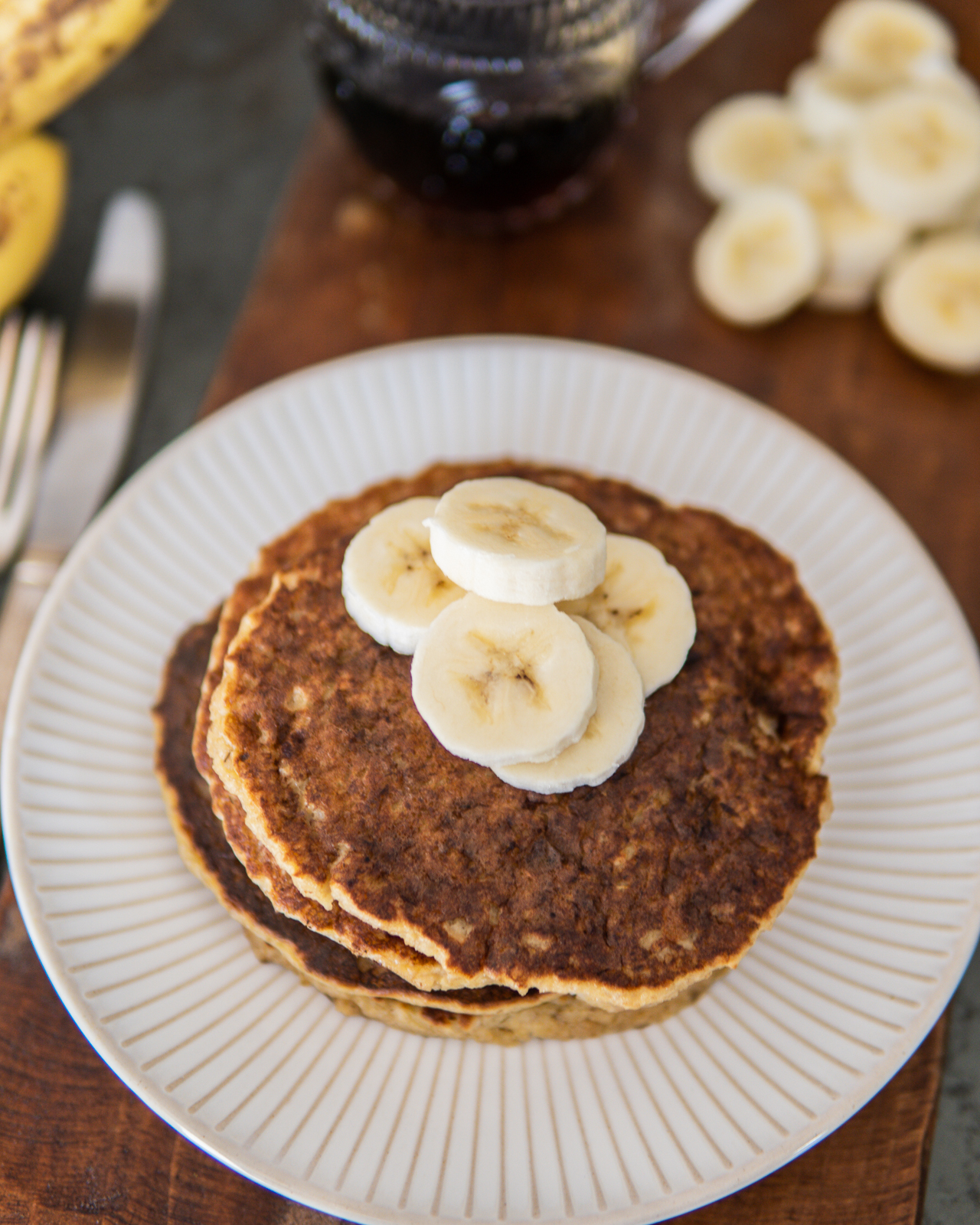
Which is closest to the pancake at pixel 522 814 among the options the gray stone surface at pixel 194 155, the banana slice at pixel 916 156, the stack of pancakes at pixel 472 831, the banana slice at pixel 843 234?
the stack of pancakes at pixel 472 831

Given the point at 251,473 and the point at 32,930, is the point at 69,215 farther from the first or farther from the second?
the point at 32,930

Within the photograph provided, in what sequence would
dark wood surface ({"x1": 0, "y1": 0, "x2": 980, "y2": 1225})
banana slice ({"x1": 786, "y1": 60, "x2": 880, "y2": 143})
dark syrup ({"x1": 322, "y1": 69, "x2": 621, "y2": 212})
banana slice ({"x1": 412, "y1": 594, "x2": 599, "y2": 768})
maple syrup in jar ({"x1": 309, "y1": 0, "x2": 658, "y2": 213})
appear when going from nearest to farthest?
banana slice ({"x1": 412, "y1": 594, "x2": 599, "y2": 768}) < maple syrup in jar ({"x1": 309, "y1": 0, "x2": 658, "y2": 213}) < dark syrup ({"x1": 322, "y1": 69, "x2": 621, "y2": 212}) < dark wood surface ({"x1": 0, "y1": 0, "x2": 980, "y2": 1225}) < banana slice ({"x1": 786, "y1": 60, "x2": 880, "y2": 143})

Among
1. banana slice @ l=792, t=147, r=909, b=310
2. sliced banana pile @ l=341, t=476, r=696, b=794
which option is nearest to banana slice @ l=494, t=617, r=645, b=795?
sliced banana pile @ l=341, t=476, r=696, b=794

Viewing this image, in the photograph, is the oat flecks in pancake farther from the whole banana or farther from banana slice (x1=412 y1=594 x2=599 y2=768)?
the whole banana

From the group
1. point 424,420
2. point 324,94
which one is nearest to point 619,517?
point 424,420

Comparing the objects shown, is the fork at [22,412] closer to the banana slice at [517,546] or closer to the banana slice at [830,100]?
the banana slice at [517,546]

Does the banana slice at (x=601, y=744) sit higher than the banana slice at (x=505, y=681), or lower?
lower
